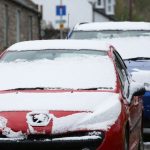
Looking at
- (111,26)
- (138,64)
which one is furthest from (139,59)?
(111,26)

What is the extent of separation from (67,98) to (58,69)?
3.14ft

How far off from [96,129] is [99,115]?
157 millimetres

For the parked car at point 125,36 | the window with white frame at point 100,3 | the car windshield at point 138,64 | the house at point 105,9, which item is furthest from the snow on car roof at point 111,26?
the window with white frame at point 100,3

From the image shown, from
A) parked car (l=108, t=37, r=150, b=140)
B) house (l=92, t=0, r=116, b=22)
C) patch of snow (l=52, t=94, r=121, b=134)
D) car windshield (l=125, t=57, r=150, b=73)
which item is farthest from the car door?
house (l=92, t=0, r=116, b=22)

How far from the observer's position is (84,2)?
60.6 metres

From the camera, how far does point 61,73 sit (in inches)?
321

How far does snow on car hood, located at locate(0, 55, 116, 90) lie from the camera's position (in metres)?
7.86

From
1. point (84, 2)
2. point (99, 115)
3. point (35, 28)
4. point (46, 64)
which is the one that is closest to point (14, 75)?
point (46, 64)

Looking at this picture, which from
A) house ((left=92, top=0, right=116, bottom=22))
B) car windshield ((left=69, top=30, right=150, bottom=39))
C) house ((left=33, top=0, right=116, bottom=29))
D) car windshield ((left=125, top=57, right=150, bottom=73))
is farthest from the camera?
house ((left=92, top=0, right=116, bottom=22))

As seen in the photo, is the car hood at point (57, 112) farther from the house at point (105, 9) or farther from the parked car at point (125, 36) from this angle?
the house at point (105, 9)

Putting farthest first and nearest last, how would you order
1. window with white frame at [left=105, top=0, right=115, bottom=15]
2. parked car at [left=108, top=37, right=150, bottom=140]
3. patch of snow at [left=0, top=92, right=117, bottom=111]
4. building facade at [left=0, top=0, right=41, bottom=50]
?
window with white frame at [left=105, top=0, right=115, bottom=15]
building facade at [left=0, top=0, right=41, bottom=50]
parked car at [left=108, top=37, right=150, bottom=140]
patch of snow at [left=0, top=92, right=117, bottom=111]

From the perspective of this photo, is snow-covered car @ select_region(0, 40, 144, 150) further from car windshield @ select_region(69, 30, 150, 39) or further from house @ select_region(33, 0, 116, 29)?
house @ select_region(33, 0, 116, 29)

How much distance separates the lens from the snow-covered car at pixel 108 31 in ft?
46.9

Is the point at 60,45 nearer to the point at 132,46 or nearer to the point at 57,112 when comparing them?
the point at 57,112
